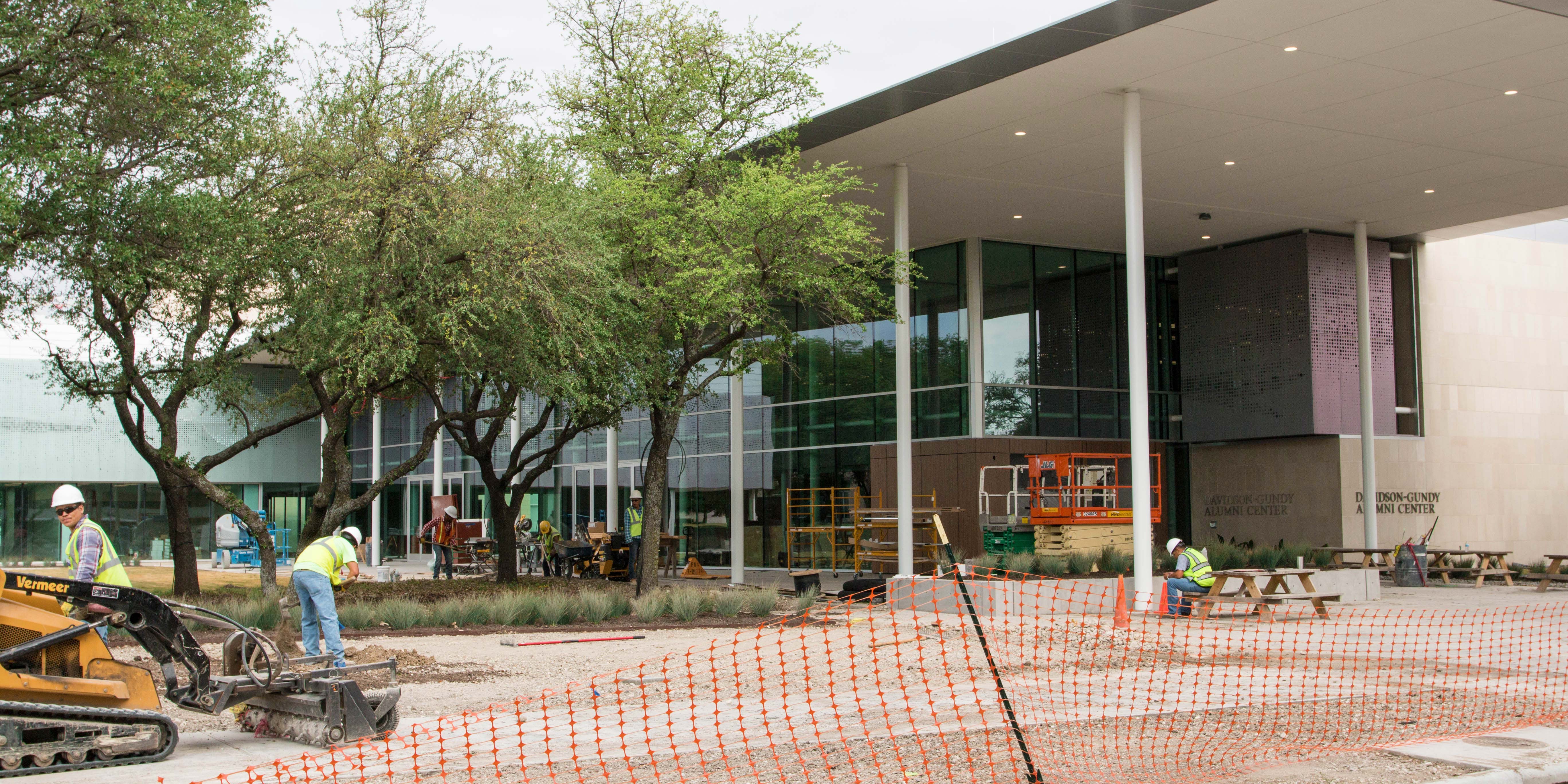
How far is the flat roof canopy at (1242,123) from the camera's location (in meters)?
16.3

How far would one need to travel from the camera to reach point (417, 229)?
16391mm

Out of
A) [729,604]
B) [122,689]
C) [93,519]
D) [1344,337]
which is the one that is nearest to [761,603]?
[729,604]

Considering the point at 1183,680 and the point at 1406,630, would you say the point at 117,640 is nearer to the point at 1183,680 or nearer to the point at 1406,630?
the point at 1183,680

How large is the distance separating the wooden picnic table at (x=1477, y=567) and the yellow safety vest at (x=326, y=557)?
22.5 meters

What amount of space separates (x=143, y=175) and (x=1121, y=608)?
13.9 metres

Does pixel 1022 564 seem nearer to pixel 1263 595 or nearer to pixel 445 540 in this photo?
pixel 1263 595

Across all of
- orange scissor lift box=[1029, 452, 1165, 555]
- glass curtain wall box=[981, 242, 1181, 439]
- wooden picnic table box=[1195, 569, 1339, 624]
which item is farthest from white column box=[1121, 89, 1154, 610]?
glass curtain wall box=[981, 242, 1181, 439]

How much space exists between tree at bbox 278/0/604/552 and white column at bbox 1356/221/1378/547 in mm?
18488

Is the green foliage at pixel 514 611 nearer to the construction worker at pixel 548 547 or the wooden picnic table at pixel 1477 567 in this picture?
the construction worker at pixel 548 547

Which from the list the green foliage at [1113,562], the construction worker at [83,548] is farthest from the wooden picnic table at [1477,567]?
the construction worker at [83,548]

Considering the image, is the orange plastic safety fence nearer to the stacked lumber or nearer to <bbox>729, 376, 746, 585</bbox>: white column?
the stacked lumber

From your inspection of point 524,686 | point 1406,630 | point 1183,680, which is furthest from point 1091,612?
point 524,686

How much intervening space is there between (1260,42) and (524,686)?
12481 mm

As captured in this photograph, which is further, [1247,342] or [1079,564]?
[1247,342]
